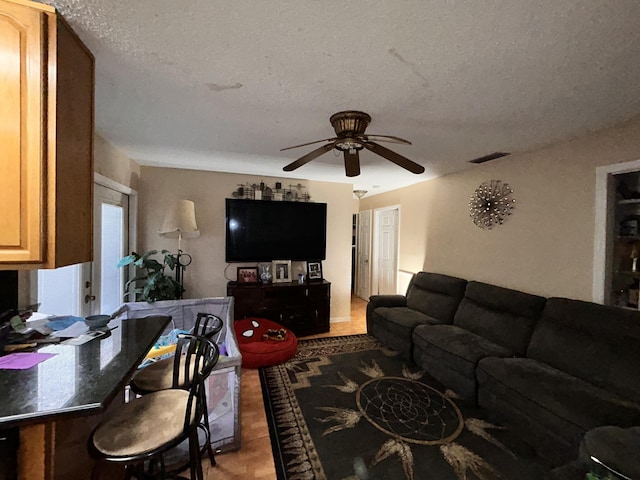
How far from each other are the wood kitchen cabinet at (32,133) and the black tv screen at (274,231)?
2741mm

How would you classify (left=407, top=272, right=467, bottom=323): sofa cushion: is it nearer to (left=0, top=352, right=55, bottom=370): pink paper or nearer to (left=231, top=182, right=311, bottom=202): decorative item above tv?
(left=231, top=182, right=311, bottom=202): decorative item above tv

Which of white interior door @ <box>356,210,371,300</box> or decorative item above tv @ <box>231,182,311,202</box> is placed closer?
decorative item above tv @ <box>231,182,311,202</box>

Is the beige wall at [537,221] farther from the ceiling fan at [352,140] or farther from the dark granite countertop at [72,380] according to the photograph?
the dark granite countertop at [72,380]

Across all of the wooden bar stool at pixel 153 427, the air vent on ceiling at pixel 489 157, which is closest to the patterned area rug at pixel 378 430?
the wooden bar stool at pixel 153 427

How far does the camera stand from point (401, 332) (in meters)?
3.10

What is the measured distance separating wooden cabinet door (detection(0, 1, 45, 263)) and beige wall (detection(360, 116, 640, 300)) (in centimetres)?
354

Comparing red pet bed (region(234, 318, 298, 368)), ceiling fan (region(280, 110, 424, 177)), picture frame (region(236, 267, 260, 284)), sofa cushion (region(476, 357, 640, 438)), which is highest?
ceiling fan (region(280, 110, 424, 177))

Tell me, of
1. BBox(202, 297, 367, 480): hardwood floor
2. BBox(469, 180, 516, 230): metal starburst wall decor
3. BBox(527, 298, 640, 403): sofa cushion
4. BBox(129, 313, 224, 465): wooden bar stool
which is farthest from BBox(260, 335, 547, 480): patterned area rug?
BBox(469, 180, 516, 230): metal starburst wall decor

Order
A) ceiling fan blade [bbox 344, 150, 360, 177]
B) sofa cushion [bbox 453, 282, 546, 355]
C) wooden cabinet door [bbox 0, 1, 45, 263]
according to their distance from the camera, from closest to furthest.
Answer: wooden cabinet door [bbox 0, 1, 45, 263] < ceiling fan blade [bbox 344, 150, 360, 177] < sofa cushion [bbox 453, 282, 546, 355]

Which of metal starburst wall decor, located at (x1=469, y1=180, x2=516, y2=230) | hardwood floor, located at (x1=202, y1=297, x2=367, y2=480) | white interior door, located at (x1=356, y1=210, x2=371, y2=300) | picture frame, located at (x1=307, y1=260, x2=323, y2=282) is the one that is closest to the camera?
hardwood floor, located at (x1=202, y1=297, x2=367, y2=480)

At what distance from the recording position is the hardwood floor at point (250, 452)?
163 centimetres

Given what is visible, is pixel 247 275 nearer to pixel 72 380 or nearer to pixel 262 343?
pixel 262 343

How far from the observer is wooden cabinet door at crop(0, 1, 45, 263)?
1.01m

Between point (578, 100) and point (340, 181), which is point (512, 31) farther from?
point (340, 181)
